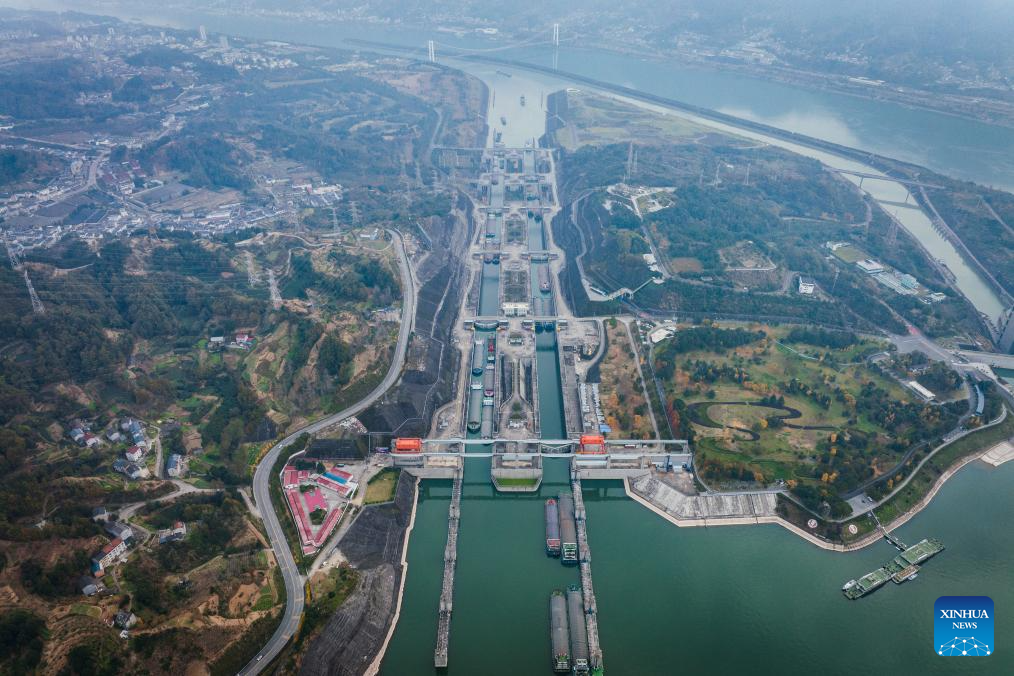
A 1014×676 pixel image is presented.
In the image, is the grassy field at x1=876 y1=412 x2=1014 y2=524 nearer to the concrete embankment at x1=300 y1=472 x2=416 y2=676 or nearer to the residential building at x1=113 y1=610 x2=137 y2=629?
the concrete embankment at x1=300 y1=472 x2=416 y2=676

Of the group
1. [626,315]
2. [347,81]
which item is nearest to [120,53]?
[347,81]

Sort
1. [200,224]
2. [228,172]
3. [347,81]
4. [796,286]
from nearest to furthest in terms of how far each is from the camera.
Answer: [796,286] < [200,224] < [228,172] < [347,81]

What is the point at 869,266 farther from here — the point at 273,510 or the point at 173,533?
the point at 173,533

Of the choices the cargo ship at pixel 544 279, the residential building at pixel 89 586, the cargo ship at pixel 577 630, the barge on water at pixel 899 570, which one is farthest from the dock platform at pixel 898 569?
the cargo ship at pixel 544 279

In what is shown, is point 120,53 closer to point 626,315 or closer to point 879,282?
point 626,315

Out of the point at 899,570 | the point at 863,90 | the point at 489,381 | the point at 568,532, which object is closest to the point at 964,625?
the point at 899,570

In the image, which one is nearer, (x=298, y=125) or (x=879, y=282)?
(x=879, y=282)

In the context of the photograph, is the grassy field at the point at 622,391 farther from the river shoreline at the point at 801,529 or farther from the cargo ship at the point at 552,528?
the cargo ship at the point at 552,528
